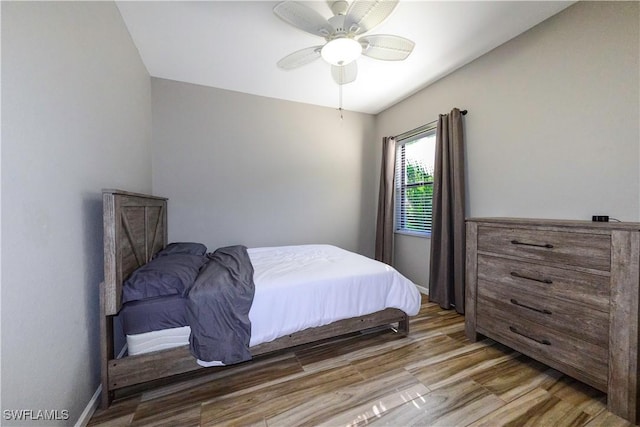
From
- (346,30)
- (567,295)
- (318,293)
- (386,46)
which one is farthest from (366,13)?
(567,295)

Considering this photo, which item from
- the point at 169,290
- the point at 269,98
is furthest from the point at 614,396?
the point at 269,98

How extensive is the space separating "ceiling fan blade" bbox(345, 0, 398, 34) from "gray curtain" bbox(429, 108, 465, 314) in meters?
1.60

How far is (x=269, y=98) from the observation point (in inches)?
133

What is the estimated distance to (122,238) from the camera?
146 centimetres

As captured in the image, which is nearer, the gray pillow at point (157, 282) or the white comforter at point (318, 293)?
the gray pillow at point (157, 282)

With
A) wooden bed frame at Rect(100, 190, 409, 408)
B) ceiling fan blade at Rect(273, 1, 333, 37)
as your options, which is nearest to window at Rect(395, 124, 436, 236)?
ceiling fan blade at Rect(273, 1, 333, 37)

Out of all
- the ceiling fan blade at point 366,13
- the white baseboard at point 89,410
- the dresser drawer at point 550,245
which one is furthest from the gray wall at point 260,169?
the dresser drawer at point 550,245

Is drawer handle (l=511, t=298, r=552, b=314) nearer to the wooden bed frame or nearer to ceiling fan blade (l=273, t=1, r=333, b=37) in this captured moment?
the wooden bed frame

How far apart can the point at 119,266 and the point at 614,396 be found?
9.51ft

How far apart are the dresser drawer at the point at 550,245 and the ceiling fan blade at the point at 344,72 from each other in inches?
70.6

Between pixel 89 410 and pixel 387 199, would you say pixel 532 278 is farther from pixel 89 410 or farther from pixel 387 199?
pixel 89 410

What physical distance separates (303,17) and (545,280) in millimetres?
2376

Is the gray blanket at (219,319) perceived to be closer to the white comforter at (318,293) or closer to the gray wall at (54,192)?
the white comforter at (318,293)

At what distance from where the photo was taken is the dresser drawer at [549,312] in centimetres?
139
